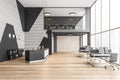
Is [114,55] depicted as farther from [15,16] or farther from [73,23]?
[73,23]

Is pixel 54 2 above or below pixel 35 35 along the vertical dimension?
above

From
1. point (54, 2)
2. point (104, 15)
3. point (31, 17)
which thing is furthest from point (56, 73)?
point (31, 17)

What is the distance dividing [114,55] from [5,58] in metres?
7.07

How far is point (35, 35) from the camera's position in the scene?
17.1m

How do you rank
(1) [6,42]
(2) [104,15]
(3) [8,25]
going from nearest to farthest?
(1) [6,42] → (3) [8,25] → (2) [104,15]

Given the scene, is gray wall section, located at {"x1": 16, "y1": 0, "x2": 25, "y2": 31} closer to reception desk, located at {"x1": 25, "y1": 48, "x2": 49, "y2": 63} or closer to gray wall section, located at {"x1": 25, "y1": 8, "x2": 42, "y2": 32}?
gray wall section, located at {"x1": 25, "y1": 8, "x2": 42, "y2": 32}

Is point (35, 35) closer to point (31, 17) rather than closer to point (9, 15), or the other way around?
point (31, 17)

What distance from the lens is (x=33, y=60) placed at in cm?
1083

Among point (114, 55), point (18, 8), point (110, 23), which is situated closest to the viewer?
point (114, 55)

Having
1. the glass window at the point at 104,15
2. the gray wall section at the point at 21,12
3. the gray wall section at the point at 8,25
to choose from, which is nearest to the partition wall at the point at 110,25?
the glass window at the point at 104,15

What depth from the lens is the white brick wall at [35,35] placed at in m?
17.0

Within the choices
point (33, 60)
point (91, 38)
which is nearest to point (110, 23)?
point (33, 60)

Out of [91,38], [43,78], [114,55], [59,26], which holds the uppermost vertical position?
[59,26]

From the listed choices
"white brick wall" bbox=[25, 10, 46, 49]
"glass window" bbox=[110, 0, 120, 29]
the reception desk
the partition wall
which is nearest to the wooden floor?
the reception desk
